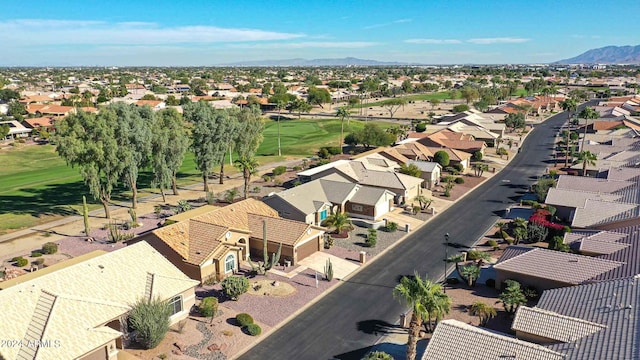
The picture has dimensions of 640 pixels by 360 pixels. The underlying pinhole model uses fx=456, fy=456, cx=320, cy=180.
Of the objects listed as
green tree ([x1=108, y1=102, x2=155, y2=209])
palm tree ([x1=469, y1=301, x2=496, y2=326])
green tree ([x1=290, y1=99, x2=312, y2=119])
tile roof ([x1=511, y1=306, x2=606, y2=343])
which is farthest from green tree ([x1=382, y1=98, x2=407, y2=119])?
tile roof ([x1=511, y1=306, x2=606, y2=343])

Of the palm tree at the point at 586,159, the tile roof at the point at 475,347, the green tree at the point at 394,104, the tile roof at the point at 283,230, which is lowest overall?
the tile roof at the point at 283,230

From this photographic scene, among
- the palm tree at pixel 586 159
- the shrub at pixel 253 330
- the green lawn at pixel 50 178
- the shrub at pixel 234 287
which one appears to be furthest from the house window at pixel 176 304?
the palm tree at pixel 586 159

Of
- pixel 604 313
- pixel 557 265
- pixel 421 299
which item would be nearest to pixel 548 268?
pixel 557 265

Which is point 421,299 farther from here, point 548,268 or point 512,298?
point 548,268

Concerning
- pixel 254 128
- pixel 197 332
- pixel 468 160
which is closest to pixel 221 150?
pixel 254 128

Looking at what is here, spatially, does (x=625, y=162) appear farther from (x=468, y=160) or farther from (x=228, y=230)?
(x=228, y=230)

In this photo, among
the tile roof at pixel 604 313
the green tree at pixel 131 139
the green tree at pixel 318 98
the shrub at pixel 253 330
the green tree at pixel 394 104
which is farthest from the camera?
the green tree at pixel 318 98

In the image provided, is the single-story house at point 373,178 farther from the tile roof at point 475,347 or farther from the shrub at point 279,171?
the tile roof at point 475,347
